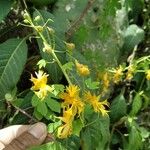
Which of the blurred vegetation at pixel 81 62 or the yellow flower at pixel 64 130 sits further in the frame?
the blurred vegetation at pixel 81 62

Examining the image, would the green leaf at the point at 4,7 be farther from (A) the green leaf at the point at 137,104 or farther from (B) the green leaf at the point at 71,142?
(A) the green leaf at the point at 137,104

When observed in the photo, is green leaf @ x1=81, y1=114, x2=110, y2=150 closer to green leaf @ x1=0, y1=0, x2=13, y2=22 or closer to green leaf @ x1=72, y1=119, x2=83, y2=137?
green leaf @ x1=72, y1=119, x2=83, y2=137

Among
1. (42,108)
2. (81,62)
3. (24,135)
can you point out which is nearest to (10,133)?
(24,135)

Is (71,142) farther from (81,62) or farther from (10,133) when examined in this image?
(81,62)

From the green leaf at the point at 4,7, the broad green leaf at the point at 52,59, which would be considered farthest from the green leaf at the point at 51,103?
the green leaf at the point at 4,7

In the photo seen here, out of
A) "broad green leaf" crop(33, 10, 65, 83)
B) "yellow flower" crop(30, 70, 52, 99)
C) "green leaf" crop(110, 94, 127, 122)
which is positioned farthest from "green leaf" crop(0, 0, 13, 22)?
"green leaf" crop(110, 94, 127, 122)

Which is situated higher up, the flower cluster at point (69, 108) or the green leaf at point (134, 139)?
the flower cluster at point (69, 108)
